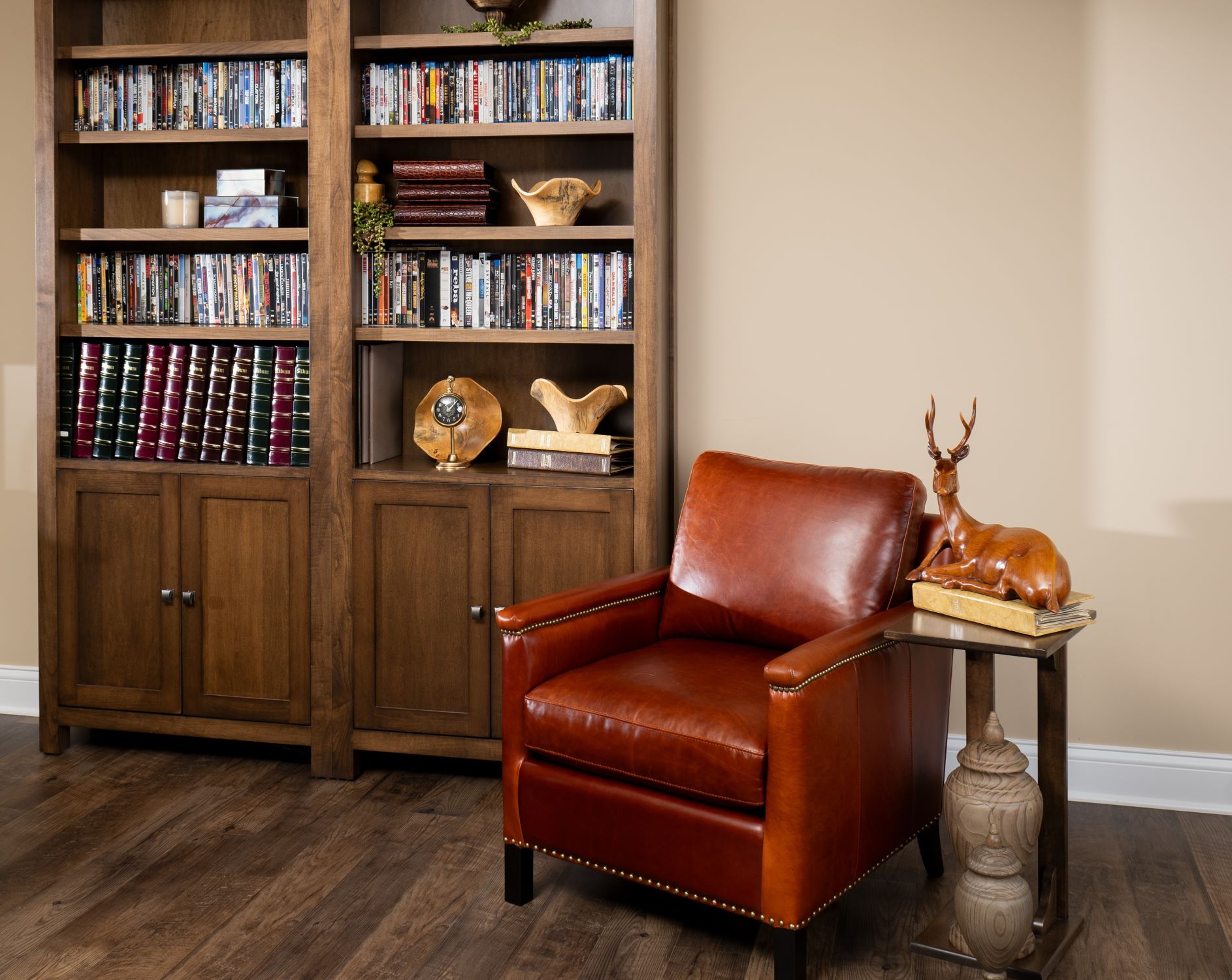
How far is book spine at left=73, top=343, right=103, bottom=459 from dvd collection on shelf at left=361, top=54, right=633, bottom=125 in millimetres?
1030

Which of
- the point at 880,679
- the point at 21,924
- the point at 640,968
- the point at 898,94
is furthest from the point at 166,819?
the point at 898,94

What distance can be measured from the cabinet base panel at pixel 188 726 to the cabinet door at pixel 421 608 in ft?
0.72

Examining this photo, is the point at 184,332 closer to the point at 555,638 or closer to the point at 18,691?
the point at 18,691

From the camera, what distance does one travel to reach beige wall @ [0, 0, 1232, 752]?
2.94 m

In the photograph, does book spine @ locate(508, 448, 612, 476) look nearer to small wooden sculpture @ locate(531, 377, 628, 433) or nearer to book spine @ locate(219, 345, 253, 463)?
small wooden sculpture @ locate(531, 377, 628, 433)

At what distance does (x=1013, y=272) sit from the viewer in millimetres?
3047

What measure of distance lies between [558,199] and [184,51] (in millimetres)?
1096

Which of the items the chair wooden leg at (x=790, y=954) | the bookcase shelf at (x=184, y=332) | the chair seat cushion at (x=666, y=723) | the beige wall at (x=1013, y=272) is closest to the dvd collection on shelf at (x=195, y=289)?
the bookcase shelf at (x=184, y=332)

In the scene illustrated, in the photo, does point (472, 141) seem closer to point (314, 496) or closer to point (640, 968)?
point (314, 496)

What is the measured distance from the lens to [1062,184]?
300 cm

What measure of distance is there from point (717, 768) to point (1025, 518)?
4.54 ft

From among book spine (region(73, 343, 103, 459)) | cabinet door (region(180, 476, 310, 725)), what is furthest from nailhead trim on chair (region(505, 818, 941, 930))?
book spine (region(73, 343, 103, 459))

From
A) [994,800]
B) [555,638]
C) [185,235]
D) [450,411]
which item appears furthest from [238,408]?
[994,800]

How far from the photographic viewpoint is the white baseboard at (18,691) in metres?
3.69
